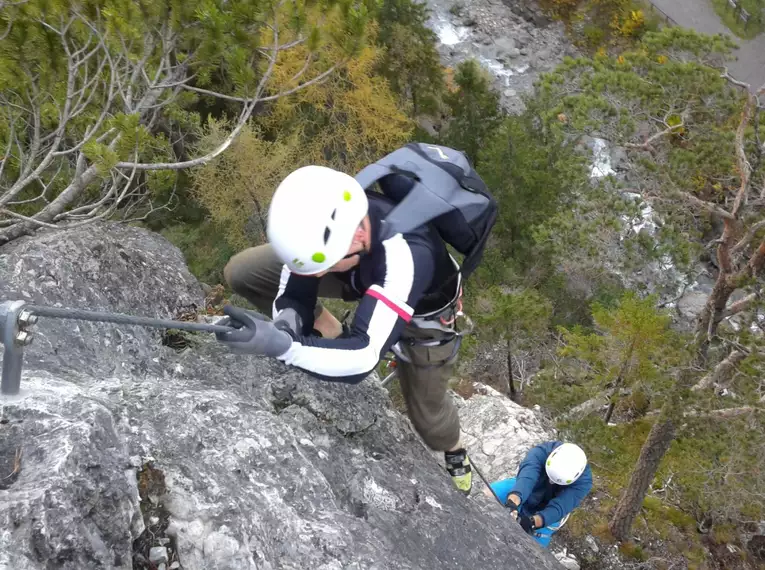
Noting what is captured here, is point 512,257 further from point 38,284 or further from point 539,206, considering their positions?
point 38,284

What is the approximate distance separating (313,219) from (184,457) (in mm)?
1393

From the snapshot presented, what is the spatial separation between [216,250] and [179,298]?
16.4 metres

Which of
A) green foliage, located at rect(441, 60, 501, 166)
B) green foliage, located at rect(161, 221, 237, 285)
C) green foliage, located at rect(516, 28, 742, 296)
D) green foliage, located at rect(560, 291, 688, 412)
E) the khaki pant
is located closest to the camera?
the khaki pant

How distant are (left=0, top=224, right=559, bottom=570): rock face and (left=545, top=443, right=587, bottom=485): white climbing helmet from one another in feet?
5.20

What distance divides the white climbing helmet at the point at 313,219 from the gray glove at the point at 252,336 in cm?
36

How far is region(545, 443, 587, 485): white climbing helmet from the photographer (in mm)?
6340

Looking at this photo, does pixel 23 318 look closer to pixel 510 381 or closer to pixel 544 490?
pixel 544 490

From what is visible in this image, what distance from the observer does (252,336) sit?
3.16m

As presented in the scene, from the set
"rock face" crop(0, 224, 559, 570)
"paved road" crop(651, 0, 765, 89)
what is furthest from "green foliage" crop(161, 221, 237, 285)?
"paved road" crop(651, 0, 765, 89)

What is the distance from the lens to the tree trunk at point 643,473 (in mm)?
7981

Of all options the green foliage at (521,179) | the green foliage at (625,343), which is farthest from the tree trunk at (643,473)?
the green foliage at (521,179)

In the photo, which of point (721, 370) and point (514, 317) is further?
point (514, 317)

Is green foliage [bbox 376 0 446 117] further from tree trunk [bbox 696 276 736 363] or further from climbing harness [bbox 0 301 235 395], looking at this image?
climbing harness [bbox 0 301 235 395]

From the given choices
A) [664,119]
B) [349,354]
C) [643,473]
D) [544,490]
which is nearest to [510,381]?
[643,473]
